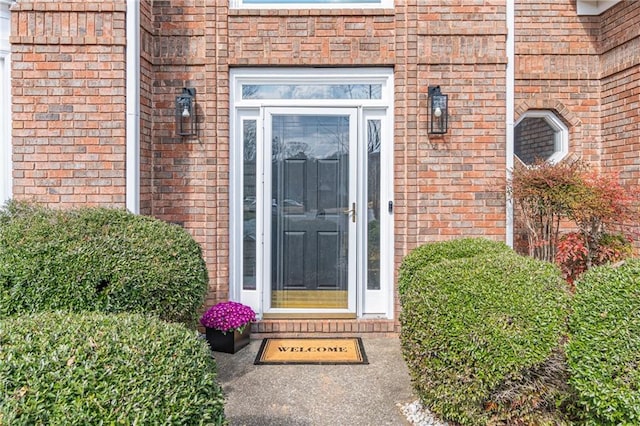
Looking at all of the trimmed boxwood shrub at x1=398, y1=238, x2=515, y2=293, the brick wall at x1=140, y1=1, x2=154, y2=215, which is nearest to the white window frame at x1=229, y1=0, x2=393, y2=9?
the brick wall at x1=140, y1=1, x2=154, y2=215

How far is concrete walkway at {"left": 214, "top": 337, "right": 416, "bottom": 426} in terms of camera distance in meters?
2.88

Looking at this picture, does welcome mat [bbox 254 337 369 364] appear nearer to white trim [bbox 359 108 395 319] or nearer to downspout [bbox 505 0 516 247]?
white trim [bbox 359 108 395 319]

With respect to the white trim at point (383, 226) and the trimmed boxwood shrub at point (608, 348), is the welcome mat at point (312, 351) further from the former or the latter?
the trimmed boxwood shrub at point (608, 348)

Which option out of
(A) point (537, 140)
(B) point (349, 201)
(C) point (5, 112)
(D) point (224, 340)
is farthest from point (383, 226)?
(C) point (5, 112)

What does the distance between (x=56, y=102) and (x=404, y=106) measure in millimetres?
3476

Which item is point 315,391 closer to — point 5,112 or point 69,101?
point 69,101

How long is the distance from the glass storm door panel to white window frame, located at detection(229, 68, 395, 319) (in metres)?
0.10

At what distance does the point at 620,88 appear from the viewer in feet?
14.8

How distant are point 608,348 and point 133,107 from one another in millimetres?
4181

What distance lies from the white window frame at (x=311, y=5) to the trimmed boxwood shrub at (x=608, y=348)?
352 centimetres

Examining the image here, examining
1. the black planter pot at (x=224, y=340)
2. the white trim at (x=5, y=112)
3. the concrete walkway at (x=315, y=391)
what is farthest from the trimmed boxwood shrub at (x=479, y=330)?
the white trim at (x=5, y=112)

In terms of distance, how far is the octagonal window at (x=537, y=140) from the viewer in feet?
16.0

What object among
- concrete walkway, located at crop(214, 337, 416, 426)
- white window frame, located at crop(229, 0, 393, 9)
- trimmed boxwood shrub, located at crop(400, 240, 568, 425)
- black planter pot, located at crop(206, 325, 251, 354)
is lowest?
concrete walkway, located at crop(214, 337, 416, 426)

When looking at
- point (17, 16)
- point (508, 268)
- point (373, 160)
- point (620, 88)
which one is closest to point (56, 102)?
point (17, 16)
